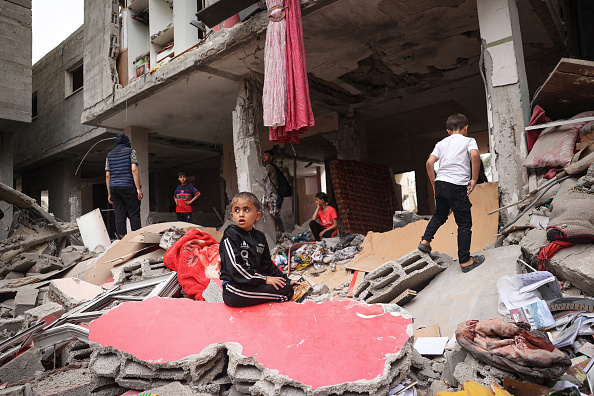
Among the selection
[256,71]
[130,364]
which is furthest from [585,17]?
[130,364]

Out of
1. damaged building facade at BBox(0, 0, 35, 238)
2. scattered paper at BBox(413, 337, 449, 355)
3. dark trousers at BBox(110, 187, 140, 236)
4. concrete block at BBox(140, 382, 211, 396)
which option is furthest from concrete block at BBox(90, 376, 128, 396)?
damaged building facade at BBox(0, 0, 35, 238)

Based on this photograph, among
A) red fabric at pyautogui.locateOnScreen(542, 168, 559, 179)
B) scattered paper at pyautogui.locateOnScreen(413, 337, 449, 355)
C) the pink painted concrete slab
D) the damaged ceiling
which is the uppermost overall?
the damaged ceiling

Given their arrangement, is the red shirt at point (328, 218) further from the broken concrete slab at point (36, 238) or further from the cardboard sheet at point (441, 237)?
the broken concrete slab at point (36, 238)

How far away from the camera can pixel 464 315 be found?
273 centimetres

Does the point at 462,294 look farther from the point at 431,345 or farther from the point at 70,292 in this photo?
the point at 70,292

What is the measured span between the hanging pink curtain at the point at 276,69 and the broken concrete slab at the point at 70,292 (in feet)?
9.47

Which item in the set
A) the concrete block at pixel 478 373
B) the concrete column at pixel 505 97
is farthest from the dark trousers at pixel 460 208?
the concrete block at pixel 478 373

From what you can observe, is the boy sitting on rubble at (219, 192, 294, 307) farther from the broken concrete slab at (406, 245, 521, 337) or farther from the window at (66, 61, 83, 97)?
the window at (66, 61, 83, 97)

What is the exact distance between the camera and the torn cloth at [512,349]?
1690 millimetres

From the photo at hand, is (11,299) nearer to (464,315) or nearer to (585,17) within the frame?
(464,315)

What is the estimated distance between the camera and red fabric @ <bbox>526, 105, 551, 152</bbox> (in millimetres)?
4008

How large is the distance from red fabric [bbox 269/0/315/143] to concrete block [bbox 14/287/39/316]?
372 cm

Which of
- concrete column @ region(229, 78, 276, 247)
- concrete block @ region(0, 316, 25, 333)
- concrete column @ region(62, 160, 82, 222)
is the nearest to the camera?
concrete block @ region(0, 316, 25, 333)

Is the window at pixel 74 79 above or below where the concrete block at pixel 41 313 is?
above
